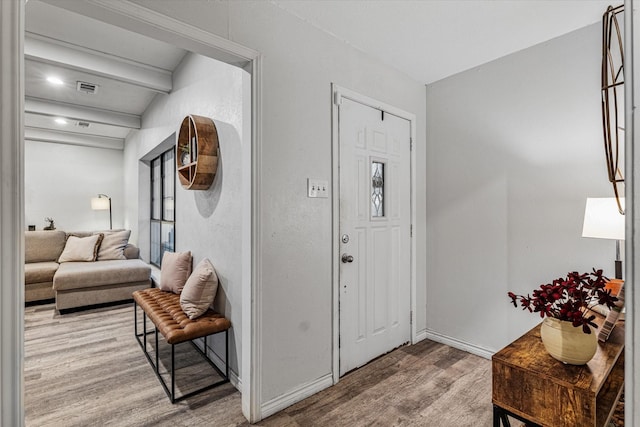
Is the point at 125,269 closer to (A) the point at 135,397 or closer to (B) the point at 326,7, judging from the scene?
(A) the point at 135,397

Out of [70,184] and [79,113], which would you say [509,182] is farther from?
[70,184]

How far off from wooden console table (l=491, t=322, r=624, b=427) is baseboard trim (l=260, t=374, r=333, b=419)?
46.3 inches

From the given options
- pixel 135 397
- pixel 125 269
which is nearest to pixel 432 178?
pixel 135 397

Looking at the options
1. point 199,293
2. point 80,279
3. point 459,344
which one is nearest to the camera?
point 199,293

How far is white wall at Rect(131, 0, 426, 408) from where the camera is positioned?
6.18 feet

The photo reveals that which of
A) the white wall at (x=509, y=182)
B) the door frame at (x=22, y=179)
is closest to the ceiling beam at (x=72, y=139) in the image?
the door frame at (x=22, y=179)

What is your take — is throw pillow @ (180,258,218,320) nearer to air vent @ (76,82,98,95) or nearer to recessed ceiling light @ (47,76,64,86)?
air vent @ (76,82,98,95)

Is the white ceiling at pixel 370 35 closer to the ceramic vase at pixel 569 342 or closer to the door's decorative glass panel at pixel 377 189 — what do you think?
the door's decorative glass panel at pixel 377 189

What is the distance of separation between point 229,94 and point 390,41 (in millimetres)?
1278

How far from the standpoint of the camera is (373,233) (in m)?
2.59

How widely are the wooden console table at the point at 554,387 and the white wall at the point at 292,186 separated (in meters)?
1.16

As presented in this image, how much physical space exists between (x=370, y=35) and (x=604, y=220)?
1856 millimetres

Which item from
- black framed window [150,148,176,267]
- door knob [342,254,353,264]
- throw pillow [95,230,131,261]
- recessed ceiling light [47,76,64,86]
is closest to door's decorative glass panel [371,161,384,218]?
door knob [342,254,353,264]

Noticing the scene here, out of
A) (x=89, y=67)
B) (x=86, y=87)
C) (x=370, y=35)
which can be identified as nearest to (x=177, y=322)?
(x=370, y=35)
